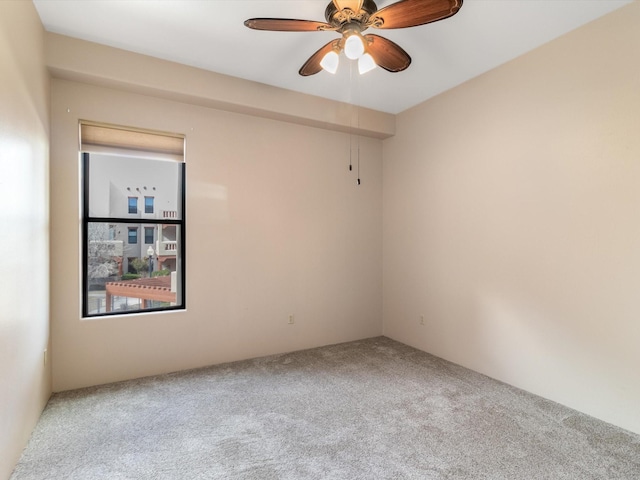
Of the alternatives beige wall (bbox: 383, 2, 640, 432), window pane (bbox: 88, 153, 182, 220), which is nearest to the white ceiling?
beige wall (bbox: 383, 2, 640, 432)

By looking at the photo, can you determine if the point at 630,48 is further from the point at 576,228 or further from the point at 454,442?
the point at 454,442

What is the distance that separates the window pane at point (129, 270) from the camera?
10.2 feet

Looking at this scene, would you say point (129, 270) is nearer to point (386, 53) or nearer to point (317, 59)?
point (317, 59)

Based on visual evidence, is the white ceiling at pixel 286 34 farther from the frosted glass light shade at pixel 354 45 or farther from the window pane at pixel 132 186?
the window pane at pixel 132 186

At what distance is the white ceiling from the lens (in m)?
2.33

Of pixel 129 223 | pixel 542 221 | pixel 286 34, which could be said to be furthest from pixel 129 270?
pixel 542 221

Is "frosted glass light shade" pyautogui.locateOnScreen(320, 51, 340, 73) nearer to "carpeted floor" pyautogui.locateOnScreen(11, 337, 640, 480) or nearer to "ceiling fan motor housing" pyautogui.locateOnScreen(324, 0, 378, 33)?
"ceiling fan motor housing" pyautogui.locateOnScreen(324, 0, 378, 33)

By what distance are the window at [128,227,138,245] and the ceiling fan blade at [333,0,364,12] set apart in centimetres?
261

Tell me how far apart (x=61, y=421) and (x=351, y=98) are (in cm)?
391

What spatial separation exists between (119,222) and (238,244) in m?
1.12

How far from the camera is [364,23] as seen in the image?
2088mm

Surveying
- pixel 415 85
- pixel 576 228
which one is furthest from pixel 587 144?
pixel 415 85

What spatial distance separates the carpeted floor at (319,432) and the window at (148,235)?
129cm

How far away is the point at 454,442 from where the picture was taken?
218 centimetres
